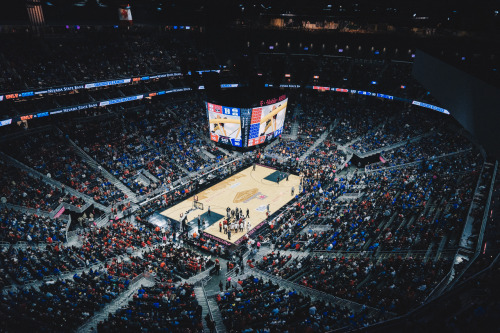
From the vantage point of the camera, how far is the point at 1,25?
99.3 ft

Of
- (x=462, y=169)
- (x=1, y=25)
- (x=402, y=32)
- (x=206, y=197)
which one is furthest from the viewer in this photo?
(x=402, y=32)

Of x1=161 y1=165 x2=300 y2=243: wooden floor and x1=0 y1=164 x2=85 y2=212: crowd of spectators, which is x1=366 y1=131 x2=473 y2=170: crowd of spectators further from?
x1=0 y1=164 x2=85 y2=212: crowd of spectators

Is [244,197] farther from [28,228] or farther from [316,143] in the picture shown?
[28,228]

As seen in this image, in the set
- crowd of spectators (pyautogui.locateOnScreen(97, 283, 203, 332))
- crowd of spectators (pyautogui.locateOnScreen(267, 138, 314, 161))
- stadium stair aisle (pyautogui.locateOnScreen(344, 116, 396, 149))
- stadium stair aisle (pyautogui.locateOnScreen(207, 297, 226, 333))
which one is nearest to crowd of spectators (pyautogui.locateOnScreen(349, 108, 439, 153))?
stadium stair aisle (pyautogui.locateOnScreen(344, 116, 396, 149))

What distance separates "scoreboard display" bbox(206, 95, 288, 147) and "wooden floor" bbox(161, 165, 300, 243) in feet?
13.2

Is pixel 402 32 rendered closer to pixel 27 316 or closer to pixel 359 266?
pixel 359 266

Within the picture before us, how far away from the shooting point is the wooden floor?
83.7 feet

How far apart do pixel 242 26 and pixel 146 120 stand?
66.1 feet

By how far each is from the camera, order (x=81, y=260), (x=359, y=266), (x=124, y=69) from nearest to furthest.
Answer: (x=359, y=266) < (x=81, y=260) < (x=124, y=69)

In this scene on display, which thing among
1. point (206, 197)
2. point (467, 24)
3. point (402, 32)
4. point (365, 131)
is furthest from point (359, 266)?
point (402, 32)

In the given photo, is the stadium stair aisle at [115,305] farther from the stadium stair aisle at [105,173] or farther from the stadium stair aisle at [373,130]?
the stadium stair aisle at [373,130]

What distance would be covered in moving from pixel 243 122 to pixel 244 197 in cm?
647

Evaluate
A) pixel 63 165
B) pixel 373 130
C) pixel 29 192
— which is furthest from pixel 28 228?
pixel 373 130

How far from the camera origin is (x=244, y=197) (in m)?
28.3
